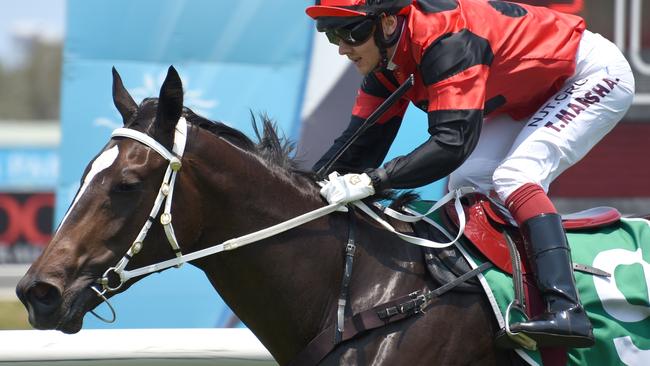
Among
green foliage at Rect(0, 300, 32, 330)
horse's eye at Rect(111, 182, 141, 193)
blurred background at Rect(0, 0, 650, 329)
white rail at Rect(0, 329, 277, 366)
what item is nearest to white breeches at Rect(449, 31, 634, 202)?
horse's eye at Rect(111, 182, 141, 193)

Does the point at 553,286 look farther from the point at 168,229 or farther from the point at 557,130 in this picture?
the point at 168,229

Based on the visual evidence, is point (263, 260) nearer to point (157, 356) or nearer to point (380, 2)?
point (380, 2)

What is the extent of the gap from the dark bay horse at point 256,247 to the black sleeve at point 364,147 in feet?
1.31

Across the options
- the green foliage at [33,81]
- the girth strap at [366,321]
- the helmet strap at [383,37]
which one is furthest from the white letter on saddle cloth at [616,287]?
the green foliage at [33,81]

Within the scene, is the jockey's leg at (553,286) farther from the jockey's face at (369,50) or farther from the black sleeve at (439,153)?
the jockey's face at (369,50)

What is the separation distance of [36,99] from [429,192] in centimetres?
1809

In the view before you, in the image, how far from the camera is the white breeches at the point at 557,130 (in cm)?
328

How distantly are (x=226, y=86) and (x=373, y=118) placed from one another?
225 centimetres

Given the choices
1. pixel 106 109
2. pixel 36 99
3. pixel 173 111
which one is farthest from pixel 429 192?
pixel 36 99

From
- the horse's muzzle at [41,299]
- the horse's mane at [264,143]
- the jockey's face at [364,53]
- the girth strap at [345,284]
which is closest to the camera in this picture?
the horse's muzzle at [41,299]

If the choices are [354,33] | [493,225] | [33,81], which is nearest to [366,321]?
[493,225]

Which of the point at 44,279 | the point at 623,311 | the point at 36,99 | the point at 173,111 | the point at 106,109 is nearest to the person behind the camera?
the point at 44,279

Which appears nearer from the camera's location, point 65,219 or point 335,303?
point 65,219

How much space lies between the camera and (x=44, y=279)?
2795 millimetres
